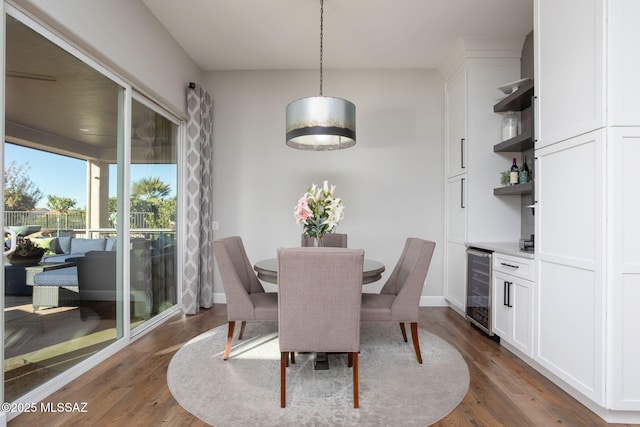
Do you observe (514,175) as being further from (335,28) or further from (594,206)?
(335,28)

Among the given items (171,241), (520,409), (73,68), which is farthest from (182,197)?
(520,409)

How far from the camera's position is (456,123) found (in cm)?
375

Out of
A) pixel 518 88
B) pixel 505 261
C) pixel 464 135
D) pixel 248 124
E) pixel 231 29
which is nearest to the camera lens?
pixel 505 261

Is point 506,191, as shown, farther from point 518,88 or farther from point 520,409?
point 520,409

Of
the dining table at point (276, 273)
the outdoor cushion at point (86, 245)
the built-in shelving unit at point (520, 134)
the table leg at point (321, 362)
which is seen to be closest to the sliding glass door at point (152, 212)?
the outdoor cushion at point (86, 245)

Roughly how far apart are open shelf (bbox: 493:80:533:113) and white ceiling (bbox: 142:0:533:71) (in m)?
0.76

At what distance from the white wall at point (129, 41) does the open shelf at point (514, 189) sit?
3.46m

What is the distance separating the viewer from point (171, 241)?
370cm

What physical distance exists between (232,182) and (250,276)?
1.63 m

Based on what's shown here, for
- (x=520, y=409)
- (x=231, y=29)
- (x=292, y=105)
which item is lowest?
(x=520, y=409)

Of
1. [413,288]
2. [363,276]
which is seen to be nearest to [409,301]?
[413,288]

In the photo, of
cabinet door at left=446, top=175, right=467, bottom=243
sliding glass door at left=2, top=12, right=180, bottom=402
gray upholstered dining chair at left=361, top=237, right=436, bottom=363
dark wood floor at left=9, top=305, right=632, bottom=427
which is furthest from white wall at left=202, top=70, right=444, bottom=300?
gray upholstered dining chair at left=361, top=237, right=436, bottom=363

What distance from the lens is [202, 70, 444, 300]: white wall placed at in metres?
4.13

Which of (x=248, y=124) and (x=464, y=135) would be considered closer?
(x=464, y=135)
